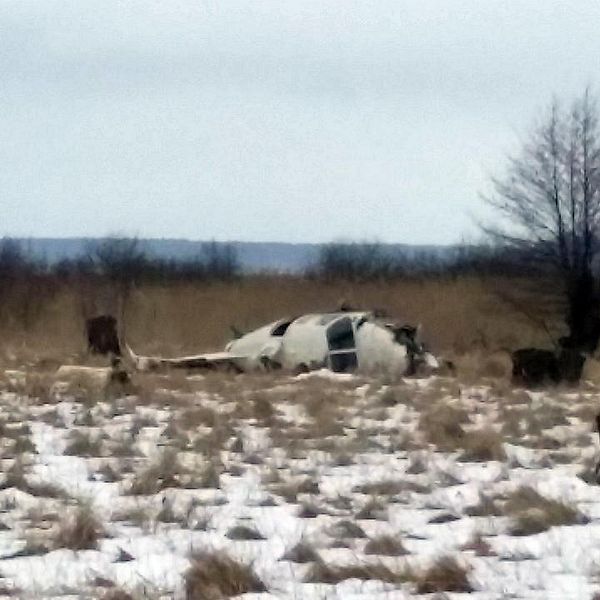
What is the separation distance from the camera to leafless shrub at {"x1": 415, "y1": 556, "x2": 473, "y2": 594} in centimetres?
580

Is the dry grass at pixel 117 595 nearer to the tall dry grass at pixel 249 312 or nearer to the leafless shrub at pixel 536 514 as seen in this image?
the leafless shrub at pixel 536 514

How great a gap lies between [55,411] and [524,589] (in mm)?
8261

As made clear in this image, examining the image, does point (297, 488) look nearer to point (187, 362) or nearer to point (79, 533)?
point (79, 533)

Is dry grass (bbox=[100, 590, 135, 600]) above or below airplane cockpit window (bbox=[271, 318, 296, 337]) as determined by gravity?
below

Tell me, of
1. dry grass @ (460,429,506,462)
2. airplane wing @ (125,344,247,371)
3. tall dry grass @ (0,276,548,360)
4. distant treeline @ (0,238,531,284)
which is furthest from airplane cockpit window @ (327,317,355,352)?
dry grass @ (460,429,506,462)

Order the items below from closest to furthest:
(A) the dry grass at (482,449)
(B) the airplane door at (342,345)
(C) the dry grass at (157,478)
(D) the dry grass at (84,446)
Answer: (C) the dry grass at (157,478) → (A) the dry grass at (482,449) → (D) the dry grass at (84,446) → (B) the airplane door at (342,345)

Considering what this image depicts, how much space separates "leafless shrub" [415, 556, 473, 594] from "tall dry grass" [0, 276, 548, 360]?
56.5 feet

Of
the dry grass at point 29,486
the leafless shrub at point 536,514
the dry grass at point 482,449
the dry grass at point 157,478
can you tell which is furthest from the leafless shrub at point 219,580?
the dry grass at point 482,449

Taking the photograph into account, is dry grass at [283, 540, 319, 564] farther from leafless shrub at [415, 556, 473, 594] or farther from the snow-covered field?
leafless shrub at [415, 556, 473, 594]

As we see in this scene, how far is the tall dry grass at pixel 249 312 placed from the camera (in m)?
25.2

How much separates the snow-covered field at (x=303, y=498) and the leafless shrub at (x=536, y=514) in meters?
0.02

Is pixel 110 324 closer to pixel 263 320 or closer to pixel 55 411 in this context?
pixel 263 320

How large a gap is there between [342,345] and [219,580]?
44.9 ft

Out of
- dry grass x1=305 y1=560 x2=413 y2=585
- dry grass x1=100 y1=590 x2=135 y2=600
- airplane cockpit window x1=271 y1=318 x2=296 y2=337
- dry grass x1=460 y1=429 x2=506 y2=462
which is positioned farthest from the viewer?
airplane cockpit window x1=271 y1=318 x2=296 y2=337
